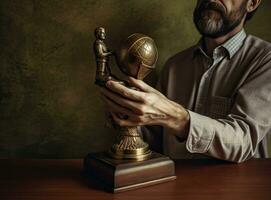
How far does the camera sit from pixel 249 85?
1479mm

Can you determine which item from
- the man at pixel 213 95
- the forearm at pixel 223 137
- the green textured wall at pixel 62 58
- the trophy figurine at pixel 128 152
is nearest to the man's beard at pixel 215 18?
the man at pixel 213 95

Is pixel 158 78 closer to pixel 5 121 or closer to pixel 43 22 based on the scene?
pixel 43 22

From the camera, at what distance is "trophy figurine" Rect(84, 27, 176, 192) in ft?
3.57

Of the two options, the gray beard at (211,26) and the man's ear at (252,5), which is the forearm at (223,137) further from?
the man's ear at (252,5)

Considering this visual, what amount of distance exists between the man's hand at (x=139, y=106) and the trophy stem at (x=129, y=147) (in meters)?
0.06

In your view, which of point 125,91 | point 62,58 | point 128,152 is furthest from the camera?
point 62,58

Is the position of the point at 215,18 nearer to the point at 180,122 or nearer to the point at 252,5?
the point at 252,5

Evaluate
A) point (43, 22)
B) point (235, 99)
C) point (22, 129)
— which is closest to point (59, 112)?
point (22, 129)

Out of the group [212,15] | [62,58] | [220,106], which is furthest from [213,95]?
[62,58]

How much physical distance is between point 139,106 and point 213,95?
0.66m

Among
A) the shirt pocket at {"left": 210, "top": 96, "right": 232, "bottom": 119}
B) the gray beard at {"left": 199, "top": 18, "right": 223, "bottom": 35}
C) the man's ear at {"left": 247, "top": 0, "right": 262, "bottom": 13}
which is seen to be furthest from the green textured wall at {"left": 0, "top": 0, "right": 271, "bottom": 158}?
the shirt pocket at {"left": 210, "top": 96, "right": 232, "bottom": 119}

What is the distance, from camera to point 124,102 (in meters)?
1.07

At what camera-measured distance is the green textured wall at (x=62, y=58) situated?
1847 millimetres

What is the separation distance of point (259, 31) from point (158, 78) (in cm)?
58
